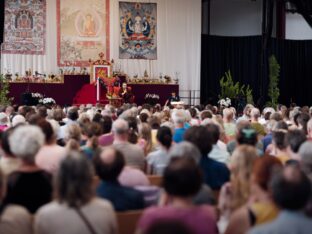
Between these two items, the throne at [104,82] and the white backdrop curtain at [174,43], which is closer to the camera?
the throne at [104,82]

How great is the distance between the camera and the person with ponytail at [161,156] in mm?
5230

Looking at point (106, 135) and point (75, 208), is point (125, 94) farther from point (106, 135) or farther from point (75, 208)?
point (75, 208)

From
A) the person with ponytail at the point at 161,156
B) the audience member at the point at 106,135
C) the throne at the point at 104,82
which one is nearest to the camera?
the person with ponytail at the point at 161,156

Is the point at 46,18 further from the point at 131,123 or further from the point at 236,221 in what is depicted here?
the point at 236,221

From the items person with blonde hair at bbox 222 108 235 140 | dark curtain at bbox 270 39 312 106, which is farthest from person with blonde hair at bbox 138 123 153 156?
dark curtain at bbox 270 39 312 106

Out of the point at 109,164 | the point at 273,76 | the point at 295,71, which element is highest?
the point at 295,71

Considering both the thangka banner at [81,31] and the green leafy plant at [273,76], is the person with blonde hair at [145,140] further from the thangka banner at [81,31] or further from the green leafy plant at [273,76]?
the thangka banner at [81,31]

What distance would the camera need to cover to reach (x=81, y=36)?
67.6 ft

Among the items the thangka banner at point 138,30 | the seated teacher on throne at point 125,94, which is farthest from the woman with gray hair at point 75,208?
the thangka banner at point 138,30

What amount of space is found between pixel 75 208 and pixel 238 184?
3.56 ft

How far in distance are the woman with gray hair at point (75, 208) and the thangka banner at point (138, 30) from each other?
18.1 meters

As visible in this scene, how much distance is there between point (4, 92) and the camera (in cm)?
1691

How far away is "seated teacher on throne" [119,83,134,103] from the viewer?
18.2 meters

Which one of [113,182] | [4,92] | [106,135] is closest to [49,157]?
[113,182]
